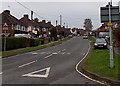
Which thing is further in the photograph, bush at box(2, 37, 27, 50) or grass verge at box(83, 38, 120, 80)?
bush at box(2, 37, 27, 50)

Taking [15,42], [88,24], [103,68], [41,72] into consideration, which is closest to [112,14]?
[103,68]

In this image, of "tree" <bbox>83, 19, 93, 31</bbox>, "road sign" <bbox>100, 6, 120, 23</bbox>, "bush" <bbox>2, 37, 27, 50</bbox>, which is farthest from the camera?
"tree" <bbox>83, 19, 93, 31</bbox>

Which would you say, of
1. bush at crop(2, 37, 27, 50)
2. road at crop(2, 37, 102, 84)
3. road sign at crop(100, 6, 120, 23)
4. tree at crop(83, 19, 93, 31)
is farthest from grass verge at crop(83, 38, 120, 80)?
tree at crop(83, 19, 93, 31)

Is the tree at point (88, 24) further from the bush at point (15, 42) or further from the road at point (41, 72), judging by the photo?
the road at point (41, 72)

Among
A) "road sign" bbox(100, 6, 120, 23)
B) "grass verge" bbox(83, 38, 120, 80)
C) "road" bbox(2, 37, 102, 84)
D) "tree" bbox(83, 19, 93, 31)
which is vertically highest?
"tree" bbox(83, 19, 93, 31)

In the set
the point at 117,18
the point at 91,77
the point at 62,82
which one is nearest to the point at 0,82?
the point at 62,82

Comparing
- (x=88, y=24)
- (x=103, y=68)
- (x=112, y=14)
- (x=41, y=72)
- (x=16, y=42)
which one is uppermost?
Result: (x=88, y=24)

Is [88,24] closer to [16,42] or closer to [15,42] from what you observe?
[16,42]

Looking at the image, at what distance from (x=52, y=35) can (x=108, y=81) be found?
205 feet

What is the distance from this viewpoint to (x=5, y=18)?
5828 centimetres

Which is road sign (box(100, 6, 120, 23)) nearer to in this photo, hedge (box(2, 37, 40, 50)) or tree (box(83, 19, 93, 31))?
hedge (box(2, 37, 40, 50))

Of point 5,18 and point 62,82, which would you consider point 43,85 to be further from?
point 5,18

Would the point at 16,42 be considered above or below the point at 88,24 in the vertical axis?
below

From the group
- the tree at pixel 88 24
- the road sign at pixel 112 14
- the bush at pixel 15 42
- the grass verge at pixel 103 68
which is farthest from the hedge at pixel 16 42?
the tree at pixel 88 24
